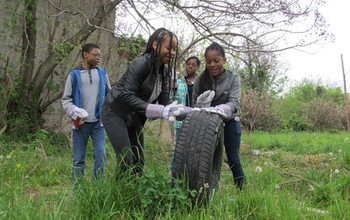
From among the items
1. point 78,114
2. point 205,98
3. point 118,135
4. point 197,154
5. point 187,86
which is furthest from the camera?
point 187,86

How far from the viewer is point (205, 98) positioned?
114 inches

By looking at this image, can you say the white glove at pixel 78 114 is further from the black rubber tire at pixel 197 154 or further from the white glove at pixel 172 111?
the black rubber tire at pixel 197 154

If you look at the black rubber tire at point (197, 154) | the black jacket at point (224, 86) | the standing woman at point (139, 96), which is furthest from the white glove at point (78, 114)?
the black rubber tire at point (197, 154)

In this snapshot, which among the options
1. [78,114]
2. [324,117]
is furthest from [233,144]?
[324,117]

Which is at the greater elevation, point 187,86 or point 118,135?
point 187,86

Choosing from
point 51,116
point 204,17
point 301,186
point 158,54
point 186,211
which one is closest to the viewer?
point 186,211

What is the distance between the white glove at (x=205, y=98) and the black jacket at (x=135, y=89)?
1.26 feet

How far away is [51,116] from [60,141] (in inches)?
42.4

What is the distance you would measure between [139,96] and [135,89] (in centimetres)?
15

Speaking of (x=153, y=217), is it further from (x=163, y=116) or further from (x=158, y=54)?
(x=158, y=54)

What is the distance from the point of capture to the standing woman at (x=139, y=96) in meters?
2.47

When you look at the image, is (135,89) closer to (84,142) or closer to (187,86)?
(84,142)

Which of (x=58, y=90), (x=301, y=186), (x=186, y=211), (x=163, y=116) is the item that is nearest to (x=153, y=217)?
(x=186, y=211)

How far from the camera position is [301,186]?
3469mm
